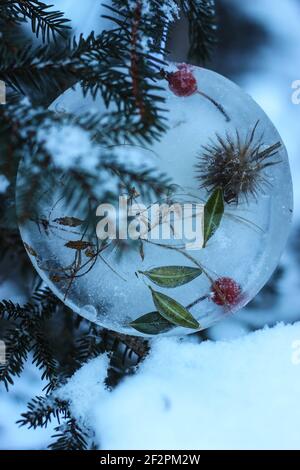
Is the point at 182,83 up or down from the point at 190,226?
up

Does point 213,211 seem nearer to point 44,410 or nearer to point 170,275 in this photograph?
point 170,275

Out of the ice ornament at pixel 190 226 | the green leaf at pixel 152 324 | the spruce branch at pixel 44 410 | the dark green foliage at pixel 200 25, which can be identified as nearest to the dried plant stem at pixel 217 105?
the ice ornament at pixel 190 226

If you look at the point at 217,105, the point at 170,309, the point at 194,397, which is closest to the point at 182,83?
the point at 217,105

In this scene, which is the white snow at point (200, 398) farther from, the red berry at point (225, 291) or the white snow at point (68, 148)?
the white snow at point (68, 148)

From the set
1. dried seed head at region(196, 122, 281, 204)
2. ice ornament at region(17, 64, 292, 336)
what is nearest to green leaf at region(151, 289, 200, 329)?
ice ornament at region(17, 64, 292, 336)

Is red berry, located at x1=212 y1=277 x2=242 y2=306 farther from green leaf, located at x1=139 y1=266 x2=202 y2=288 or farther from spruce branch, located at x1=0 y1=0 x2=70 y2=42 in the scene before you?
spruce branch, located at x1=0 y1=0 x2=70 y2=42

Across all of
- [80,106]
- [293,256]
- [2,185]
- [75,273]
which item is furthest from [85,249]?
[293,256]

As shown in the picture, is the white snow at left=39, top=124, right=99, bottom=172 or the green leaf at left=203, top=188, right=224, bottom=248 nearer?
the white snow at left=39, top=124, right=99, bottom=172
